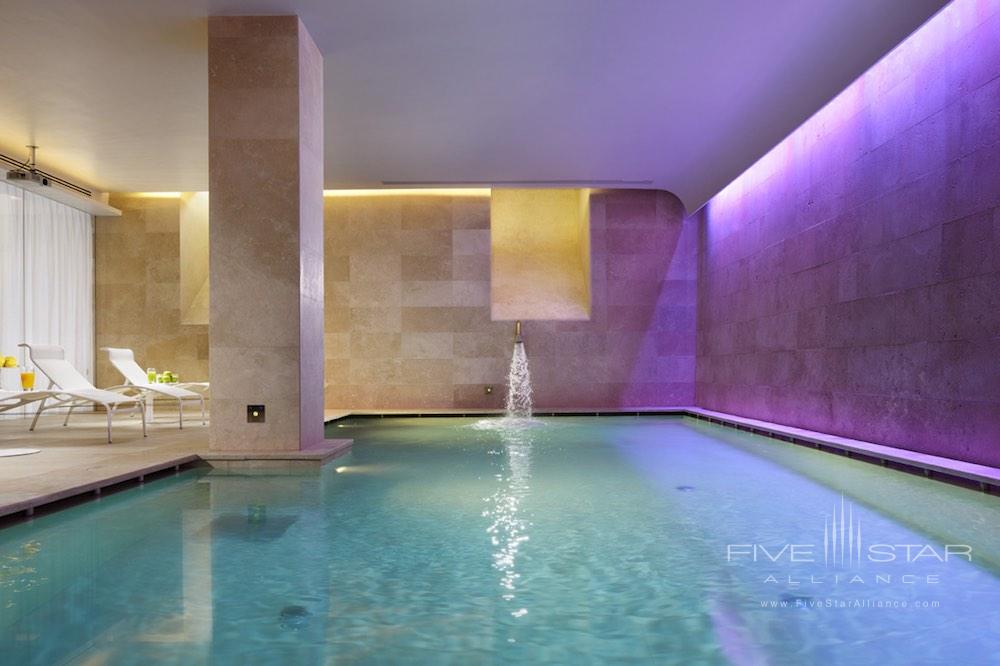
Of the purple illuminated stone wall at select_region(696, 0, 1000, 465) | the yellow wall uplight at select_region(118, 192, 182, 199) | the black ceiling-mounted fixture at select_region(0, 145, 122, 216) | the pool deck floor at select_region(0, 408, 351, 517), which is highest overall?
the yellow wall uplight at select_region(118, 192, 182, 199)

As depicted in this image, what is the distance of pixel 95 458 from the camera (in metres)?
5.25

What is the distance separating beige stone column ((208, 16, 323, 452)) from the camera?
5.50 m

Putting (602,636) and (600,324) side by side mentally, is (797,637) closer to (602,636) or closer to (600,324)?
(602,636)

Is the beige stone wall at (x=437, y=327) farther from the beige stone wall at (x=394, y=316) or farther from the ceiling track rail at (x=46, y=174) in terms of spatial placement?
the ceiling track rail at (x=46, y=174)

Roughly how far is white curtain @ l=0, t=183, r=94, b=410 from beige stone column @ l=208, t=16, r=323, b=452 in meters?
5.87

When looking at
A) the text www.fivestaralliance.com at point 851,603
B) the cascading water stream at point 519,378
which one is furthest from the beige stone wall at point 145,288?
the text www.fivestaralliance.com at point 851,603

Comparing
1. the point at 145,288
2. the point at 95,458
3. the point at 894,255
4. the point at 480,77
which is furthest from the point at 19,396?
the point at 894,255

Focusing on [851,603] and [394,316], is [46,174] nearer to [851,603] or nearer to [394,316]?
[394,316]

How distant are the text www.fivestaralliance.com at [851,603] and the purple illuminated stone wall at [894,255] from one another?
9.96 feet

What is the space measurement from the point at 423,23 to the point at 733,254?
6.18m

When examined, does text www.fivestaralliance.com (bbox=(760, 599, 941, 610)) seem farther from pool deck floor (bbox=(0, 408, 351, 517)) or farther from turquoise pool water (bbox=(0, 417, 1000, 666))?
pool deck floor (bbox=(0, 408, 351, 517))

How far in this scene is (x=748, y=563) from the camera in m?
2.88

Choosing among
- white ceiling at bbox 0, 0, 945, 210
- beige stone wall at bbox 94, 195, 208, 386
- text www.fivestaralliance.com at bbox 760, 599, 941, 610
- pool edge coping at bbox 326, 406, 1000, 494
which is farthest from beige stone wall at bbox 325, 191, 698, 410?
text www.fivestaralliance.com at bbox 760, 599, 941, 610

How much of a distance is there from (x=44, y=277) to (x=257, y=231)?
685 centimetres
